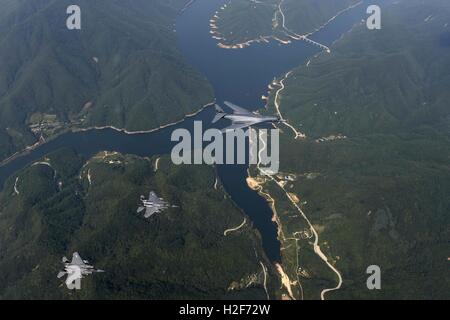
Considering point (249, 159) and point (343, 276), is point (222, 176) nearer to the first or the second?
point (249, 159)

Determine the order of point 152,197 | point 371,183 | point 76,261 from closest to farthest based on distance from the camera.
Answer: point 76,261
point 152,197
point 371,183

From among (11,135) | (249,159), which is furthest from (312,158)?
(11,135)

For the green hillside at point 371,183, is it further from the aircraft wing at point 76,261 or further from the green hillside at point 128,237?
the aircraft wing at point 76,261

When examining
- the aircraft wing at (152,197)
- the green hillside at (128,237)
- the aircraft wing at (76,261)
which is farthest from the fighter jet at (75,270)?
the aircraft wing at (152,197)
